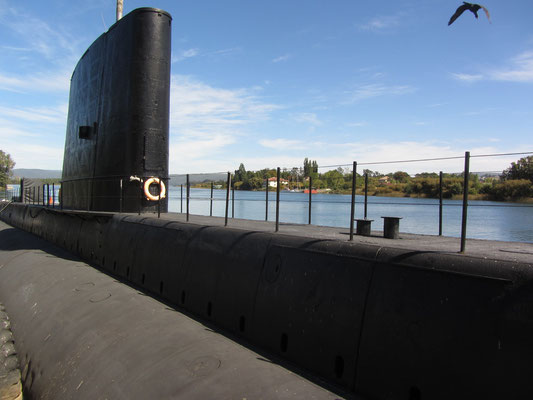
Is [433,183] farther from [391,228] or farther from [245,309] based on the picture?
[245,309]

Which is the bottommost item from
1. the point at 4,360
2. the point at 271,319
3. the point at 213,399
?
the point at 4,360

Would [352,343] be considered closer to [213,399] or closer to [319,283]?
[319,283]

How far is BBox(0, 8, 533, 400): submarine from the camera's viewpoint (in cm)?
282

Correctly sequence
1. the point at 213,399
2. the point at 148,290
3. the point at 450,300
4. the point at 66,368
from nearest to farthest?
the point at 450,300 → the point at 213,399 → the point at 66,368 → the point at 148,290

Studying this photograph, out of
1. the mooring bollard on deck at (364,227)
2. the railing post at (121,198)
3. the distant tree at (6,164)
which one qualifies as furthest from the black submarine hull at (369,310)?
the distant tree at (6,164)

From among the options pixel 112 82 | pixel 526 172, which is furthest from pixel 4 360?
pixel 526 172

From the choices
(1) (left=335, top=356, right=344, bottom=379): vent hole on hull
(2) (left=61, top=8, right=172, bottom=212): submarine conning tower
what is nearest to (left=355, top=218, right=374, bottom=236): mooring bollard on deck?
(1) (left=335, top=356, right=344, bottom=379): vent hole on hull

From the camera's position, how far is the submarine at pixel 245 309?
2.82 meters

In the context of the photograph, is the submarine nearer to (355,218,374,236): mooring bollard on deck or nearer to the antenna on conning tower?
(355,218,374,236): mooring bollard on deck

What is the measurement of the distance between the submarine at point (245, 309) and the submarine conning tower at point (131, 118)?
4cm

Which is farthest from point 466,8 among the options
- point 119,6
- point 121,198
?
point 119,6

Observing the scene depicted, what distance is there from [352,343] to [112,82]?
8.33m

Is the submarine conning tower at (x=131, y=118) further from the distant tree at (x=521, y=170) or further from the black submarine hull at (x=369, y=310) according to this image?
the distant tree at (x=521, y=170)

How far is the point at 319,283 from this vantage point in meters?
3.95
